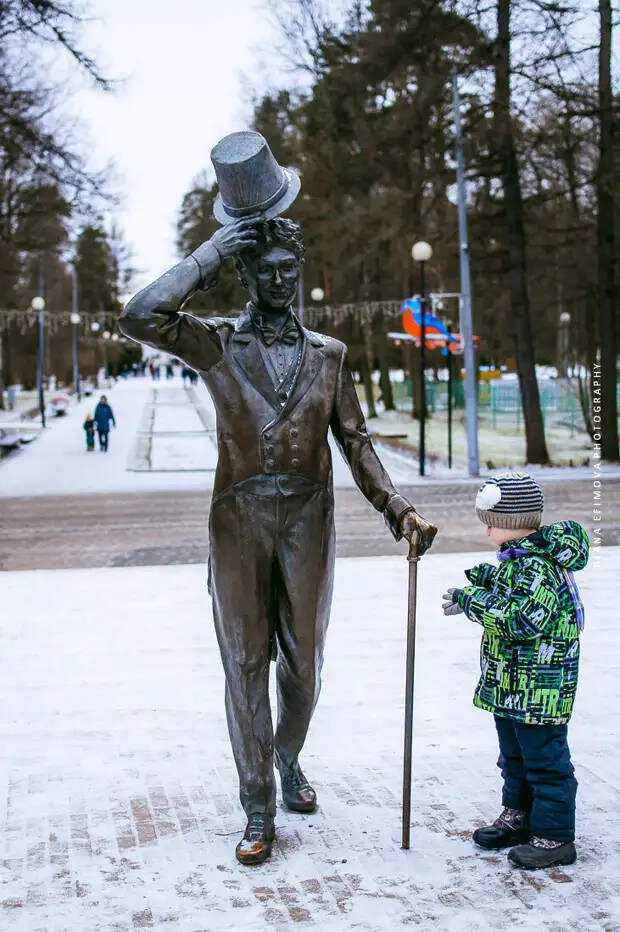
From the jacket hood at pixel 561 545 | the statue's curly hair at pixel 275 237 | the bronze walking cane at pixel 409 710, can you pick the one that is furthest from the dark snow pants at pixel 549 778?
the statue's curly hair at pixel 275 237

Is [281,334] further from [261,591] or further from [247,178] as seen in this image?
[261,591]

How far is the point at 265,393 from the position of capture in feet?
16.9

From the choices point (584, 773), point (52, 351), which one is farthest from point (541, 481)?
point (52, 351)

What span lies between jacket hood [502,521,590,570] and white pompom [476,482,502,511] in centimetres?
18

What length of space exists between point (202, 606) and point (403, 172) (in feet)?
78.5

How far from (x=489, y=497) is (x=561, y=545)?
13.0 inches

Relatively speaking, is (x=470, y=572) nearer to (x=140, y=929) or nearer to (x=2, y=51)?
(x=140, y=929)

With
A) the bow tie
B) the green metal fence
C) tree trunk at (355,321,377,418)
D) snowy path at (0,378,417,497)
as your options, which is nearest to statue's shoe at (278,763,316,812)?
the bow tie

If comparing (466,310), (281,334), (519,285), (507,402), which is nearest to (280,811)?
(281,334)

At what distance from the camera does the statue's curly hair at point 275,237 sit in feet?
16.6

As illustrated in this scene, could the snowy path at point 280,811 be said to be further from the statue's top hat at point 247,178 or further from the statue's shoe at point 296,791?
the statue's top hat at point 247,178

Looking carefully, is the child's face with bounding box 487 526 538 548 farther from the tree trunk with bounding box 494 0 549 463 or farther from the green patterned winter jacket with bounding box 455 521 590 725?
the tree trunk with bounding box 494 0 549 463

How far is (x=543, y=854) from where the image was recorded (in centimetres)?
481

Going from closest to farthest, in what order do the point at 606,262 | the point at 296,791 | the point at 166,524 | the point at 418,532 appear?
the point at 418,532 → the point at 296,791 → the point at 166,524 → the point at 606,262
